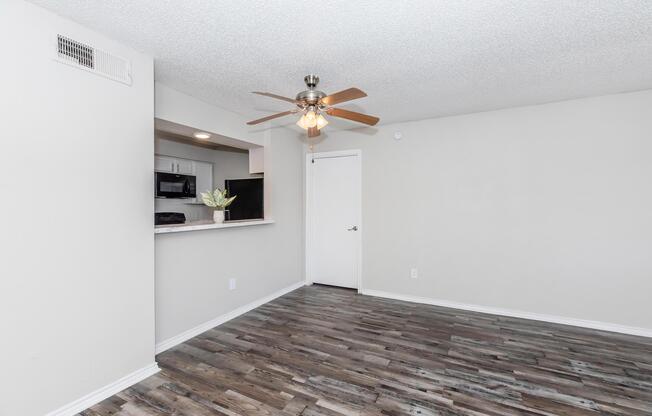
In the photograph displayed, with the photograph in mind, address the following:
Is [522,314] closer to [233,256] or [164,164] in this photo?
[233,256]

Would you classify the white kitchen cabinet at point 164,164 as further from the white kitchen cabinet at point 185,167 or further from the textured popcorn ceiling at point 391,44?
the textured popcorn ceiling at point 391,44

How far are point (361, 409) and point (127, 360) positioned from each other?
5.64ft

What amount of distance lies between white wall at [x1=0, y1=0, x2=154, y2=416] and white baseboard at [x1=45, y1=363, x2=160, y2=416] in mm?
40

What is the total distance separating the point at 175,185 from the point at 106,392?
338 centimetres

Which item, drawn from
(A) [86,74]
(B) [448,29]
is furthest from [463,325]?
(A) [86,74]

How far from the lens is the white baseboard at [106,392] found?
182 centimetres

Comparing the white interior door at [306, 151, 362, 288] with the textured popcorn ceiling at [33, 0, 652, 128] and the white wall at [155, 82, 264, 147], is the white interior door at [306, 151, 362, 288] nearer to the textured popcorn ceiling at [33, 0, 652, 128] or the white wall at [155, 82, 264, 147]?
the white wall at [155, 82, 264, 147]

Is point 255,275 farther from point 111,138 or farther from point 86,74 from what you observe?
point 86,74

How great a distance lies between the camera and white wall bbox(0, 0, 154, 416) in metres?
1.60

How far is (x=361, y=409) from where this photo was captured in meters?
1.87

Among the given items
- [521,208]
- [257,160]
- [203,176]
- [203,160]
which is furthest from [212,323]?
[521,208]

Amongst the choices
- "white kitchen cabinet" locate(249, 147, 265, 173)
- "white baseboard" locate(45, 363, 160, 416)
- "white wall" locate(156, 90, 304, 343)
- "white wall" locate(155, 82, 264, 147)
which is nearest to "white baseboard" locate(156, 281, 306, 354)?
"white wall" locate(156, 90, 304, 343)

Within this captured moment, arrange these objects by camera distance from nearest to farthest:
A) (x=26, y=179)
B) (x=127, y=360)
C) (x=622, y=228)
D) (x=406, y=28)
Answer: (x=26, y=179) < (x=406, y=28) < (x=127, y=360) < (x=622, y=228)

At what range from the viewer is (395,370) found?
2.30m
